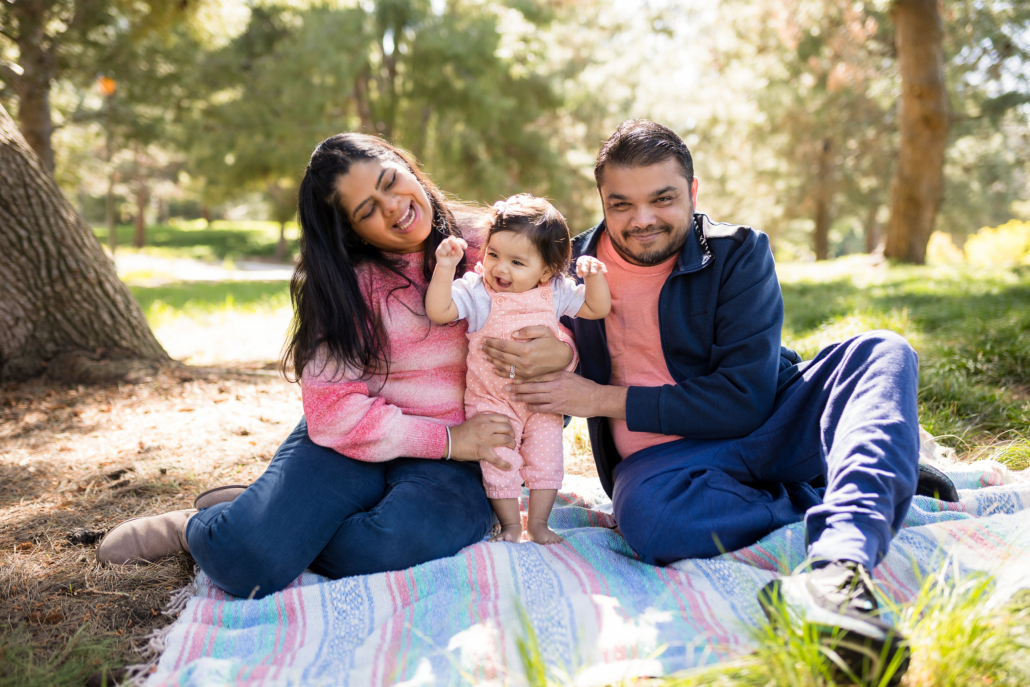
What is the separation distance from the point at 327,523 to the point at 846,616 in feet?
4.84

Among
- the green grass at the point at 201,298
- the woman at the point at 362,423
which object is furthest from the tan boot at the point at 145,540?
the green grass at the point at 201,298

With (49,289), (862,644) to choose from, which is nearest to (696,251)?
(862,644)

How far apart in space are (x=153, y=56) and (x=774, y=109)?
13112 millimetres

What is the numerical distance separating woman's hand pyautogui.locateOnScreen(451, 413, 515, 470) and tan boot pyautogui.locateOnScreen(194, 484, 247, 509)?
83cm

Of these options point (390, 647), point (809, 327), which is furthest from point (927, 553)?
point (809, 327)

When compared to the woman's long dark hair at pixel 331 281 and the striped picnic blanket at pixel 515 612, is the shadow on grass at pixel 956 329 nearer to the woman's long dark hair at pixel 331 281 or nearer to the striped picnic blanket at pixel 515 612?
the striped picnic blanket at pixel 515 612

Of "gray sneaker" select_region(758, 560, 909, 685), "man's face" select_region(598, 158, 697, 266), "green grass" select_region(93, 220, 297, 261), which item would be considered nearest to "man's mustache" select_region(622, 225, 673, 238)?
"man's face" select_region(598, 158, 697, 266)

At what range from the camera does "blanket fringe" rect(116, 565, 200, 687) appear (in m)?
1.66

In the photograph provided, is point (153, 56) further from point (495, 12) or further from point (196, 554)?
point (495, 12)

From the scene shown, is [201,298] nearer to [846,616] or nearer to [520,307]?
[520,307]

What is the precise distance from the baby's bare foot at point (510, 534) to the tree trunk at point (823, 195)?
17.7 m

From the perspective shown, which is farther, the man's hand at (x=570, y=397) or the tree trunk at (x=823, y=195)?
the tree trunk at (x=823, y=195)

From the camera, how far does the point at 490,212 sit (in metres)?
2.59

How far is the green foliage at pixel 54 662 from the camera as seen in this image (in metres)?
1.64
